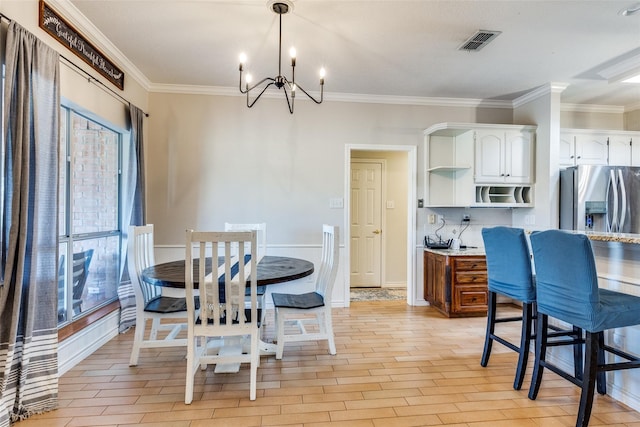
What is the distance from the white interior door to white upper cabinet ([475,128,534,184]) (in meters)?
1.74

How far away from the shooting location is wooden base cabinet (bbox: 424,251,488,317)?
3.80 metres

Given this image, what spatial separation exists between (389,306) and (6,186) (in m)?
3.80

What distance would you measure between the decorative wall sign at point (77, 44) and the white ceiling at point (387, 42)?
166 mm

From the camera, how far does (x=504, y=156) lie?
13.2 feet

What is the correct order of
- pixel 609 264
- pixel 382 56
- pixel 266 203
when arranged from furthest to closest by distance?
pixel 266 203 → pixel 382 56 → pixel 609 264

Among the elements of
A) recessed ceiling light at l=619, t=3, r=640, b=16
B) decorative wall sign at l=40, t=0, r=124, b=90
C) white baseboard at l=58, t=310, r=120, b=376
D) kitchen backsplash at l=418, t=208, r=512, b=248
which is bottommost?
white baseboard at l=58, t=310, r=120, b=376

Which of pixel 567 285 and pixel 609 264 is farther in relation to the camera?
pixel 609 264

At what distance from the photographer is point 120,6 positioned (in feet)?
7.98

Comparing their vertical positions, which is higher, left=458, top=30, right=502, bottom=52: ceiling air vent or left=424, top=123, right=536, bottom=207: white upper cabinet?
left=458, top=30, right=502, bottom=52: ceiling air vent

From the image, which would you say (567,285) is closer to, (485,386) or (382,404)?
(485,386)

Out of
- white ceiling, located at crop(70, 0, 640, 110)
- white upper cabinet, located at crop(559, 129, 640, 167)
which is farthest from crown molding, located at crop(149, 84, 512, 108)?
white upper cabinet, located at crop(559, 129, 640, 167)

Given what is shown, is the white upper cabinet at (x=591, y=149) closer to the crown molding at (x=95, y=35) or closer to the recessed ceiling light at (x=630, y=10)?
the recessed ceiling light at (x=630, y=10)

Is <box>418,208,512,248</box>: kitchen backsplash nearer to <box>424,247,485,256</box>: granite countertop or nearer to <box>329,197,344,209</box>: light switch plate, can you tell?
<box>424,247,485,256</box>: granite countertop

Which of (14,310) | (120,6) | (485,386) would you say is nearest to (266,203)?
(120,6)
